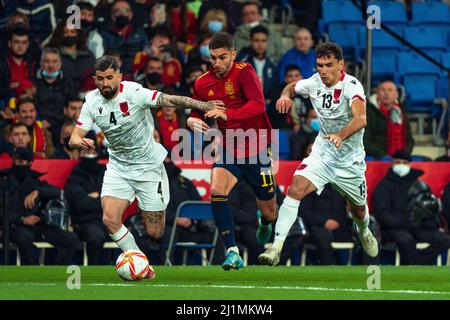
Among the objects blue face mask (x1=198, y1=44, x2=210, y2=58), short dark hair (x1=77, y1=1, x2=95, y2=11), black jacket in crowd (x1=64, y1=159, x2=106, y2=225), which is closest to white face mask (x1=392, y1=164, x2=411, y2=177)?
blue face mask (x1=198, y1=44, x2=210, y2=58)

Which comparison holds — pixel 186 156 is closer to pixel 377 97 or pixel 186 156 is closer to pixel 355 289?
pixel 377 97

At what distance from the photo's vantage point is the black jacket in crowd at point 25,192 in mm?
17188

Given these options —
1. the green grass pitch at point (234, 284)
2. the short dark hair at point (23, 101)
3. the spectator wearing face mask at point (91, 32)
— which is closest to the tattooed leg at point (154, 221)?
the green grass pitch at point (234, 284)

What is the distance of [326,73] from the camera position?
1325 cm

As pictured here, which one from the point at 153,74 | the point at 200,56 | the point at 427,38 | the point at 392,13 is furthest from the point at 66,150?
the point at 427,38

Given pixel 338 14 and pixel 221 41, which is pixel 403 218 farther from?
pixel 221 41

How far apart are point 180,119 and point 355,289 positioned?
7254mm

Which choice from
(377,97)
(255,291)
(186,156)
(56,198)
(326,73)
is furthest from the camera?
(377,97)

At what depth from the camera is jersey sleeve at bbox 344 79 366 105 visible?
13102 millimetres

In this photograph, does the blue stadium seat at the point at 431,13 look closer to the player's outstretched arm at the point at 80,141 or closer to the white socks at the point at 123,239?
the white socks at the point at 123,239

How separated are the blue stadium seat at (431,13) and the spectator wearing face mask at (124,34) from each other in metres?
5.43

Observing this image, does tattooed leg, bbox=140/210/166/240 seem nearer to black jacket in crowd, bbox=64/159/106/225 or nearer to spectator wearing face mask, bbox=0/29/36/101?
black jacket in crowd, bbox=64/159/106/225

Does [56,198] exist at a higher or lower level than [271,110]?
lower

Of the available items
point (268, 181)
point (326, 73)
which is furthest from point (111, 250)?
point (326, 73)
